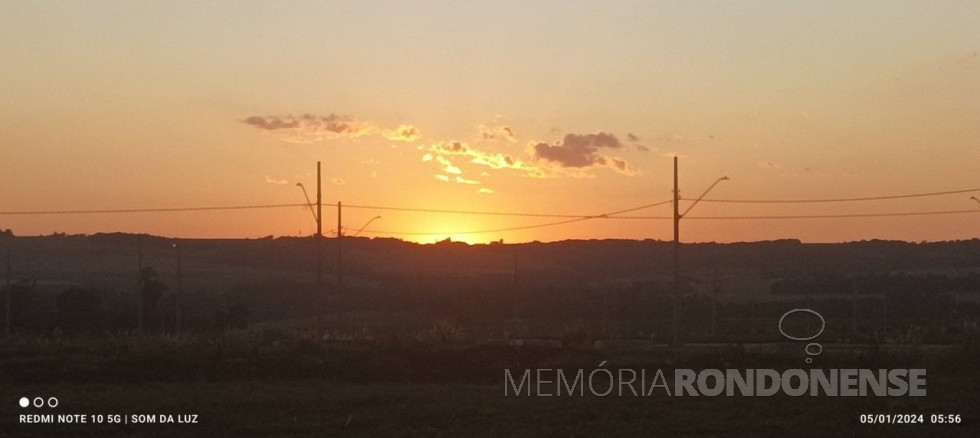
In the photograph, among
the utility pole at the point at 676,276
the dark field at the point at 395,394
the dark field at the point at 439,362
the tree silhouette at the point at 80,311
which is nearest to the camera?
the dark field at the point at 395,394

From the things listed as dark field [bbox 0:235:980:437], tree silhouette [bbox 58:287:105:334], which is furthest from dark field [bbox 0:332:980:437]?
tree silhouette [bbox 58:287:105:334]

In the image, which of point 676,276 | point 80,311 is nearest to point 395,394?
point 676,276

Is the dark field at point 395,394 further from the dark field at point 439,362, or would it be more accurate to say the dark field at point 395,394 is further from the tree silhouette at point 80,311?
the tree silhouette at point 80,311

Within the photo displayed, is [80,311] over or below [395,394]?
over

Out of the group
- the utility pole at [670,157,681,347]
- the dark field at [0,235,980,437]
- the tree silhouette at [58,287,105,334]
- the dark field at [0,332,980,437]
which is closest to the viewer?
the dark field at [0,332,980,437]

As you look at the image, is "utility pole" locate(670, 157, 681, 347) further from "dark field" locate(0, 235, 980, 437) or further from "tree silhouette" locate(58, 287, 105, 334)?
"tree silhouette" locate(58, 287, 105, 334)

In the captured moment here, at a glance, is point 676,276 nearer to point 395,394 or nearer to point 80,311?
point 395,394

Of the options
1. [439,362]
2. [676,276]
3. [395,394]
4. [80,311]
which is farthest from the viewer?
[80,311]

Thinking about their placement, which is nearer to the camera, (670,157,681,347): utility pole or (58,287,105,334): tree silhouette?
(670,157,681,347): utility pole

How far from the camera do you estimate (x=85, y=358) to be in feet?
121

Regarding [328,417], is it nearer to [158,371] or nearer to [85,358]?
[158,371]

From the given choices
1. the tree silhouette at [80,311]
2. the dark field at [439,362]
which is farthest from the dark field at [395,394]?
the tree silhouette at [80,311]

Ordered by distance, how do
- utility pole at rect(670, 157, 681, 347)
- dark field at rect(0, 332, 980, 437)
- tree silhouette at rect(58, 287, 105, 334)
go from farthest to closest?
tree silhouette at rect(58, 287, 105, 334), utility pole at rect(670, 157, 681, 347), dark field at rect(0, 332, 980, 437)

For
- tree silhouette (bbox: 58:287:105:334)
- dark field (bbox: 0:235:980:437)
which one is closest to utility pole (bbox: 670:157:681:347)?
dark field (bbox: 0:235:980:437)
